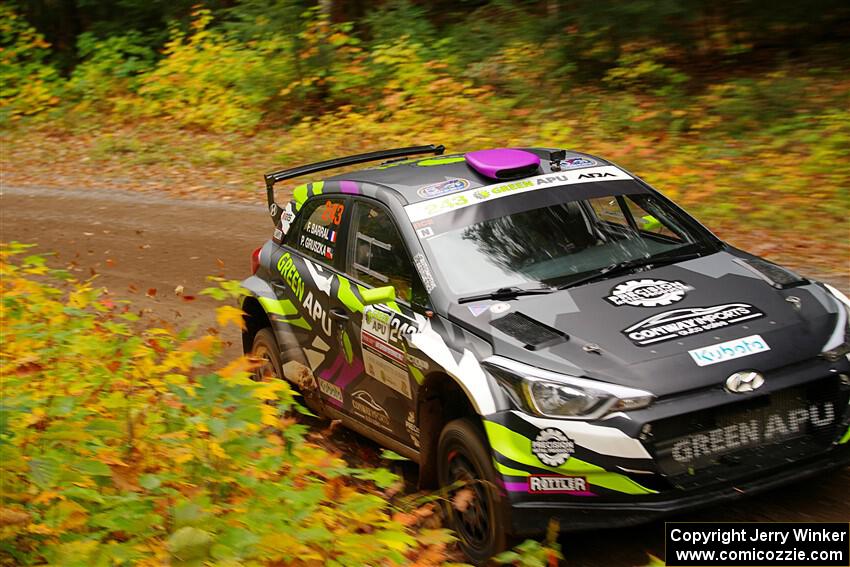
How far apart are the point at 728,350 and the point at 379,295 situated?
6.29 ft

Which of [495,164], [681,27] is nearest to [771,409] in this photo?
[495,164]

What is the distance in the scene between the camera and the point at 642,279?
17.4 feet

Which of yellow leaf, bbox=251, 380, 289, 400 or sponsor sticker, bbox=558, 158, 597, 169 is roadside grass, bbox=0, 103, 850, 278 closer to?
sponsor sticker, bbox=558, 158, 597, 169

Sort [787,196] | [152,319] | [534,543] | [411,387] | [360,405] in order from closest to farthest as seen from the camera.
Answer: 1. [534,543]
2. [411,387]
3. [360,405]
4. [152,319]
5. [787,196]

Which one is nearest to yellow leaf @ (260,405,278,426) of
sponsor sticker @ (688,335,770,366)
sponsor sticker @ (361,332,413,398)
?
sponsor sticker @ (361,332,413,398)

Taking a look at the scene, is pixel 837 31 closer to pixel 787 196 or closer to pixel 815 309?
pixel 787 196

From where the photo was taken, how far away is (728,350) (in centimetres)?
455

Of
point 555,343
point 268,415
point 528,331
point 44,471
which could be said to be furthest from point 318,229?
point 44,471

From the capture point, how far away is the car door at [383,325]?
548cm

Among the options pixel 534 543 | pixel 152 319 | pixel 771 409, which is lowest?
pixel 152 319

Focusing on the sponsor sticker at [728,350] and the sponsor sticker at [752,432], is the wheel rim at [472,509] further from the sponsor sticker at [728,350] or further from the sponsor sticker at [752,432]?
the sponsor sticker at [728,350]

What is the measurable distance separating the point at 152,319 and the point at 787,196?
21.3 ft

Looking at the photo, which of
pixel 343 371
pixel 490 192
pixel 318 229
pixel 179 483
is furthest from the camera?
pixel 318 229

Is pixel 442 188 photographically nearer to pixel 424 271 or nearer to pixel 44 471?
pixel 424 271
